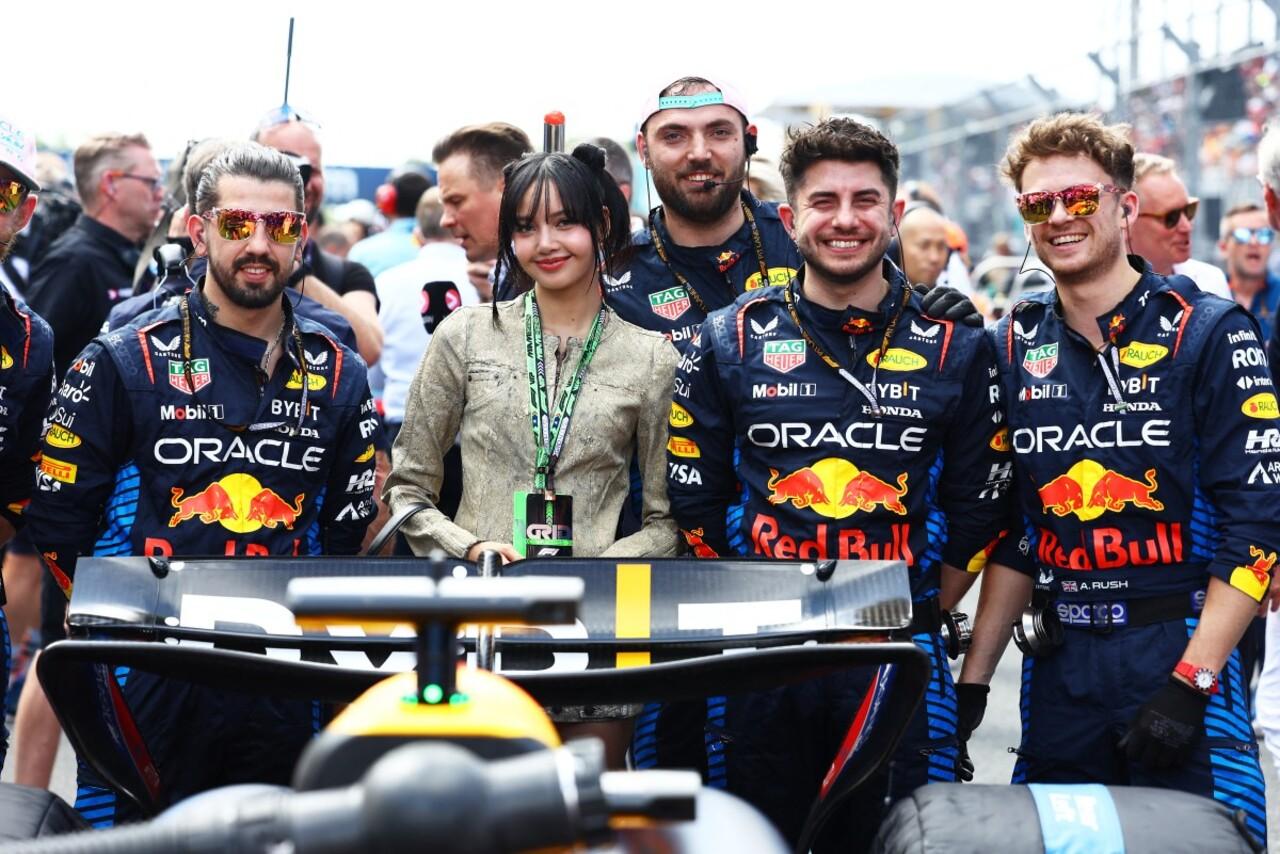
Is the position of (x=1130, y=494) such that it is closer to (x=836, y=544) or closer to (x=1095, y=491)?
(x=1095, y=491)

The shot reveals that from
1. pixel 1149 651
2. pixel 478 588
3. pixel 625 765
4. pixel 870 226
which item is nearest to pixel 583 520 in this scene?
pixel 625 765

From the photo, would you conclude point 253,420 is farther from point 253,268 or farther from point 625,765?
point 625,765

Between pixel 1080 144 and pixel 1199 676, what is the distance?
4.55 ft

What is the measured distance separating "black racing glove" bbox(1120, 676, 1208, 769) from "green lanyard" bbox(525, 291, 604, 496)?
1560 millimetres

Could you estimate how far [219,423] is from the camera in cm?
429

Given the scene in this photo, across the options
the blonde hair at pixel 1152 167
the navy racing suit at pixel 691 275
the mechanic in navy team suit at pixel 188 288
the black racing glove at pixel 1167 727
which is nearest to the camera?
the black racing glove at pixel 1167 727

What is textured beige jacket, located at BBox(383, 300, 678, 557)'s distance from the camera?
438cm

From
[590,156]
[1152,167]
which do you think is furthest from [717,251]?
[1152,167]

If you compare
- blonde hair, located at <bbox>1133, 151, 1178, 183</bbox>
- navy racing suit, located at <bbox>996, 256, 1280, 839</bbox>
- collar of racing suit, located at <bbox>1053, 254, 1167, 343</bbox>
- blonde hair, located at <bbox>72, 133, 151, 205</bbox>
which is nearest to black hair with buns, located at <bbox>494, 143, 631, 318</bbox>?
navy racing suit, located at <bbox>996, 256, 1280, 839</bbox>

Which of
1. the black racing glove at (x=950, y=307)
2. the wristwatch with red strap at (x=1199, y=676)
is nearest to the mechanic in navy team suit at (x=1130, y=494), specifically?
the wristwatch with red strap at (x=1199, y=676)

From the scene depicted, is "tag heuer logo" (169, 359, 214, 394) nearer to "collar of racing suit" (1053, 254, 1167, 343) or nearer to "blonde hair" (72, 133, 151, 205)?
"collar of racing suit" (1053, 254, 1167, 343)

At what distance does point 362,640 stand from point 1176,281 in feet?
7.62

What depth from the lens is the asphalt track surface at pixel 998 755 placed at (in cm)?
683

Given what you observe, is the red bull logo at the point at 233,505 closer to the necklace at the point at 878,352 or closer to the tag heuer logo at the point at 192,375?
the tag heuer logo at the point at 192,375
